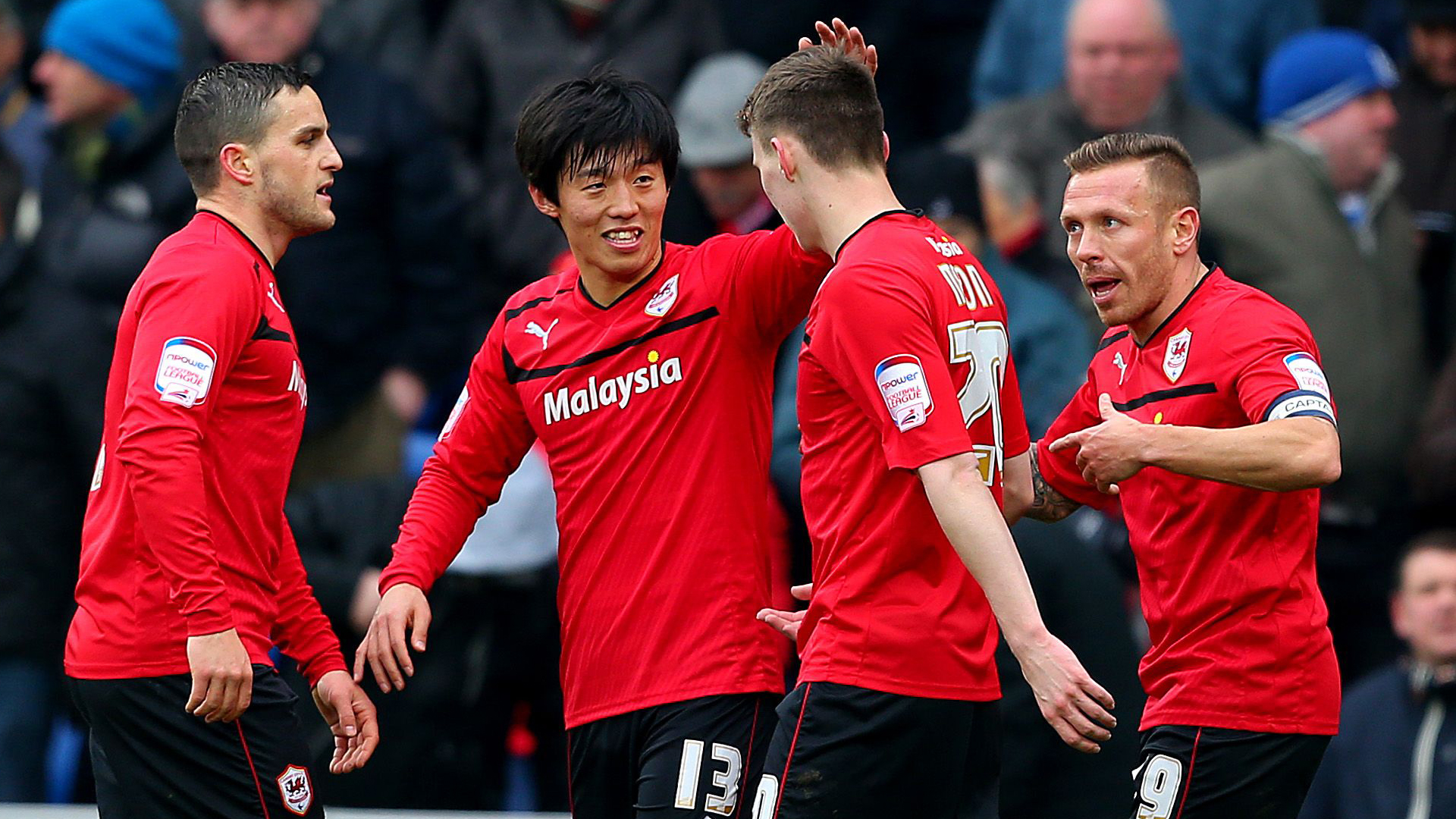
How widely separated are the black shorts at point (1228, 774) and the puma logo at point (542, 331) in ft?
5.40

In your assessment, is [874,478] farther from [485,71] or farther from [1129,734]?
[485,71]

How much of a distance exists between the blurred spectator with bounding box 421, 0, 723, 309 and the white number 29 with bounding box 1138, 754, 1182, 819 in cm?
443

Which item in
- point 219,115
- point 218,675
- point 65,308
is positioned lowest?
point 218,675

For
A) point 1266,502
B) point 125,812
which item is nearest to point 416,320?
point 125,812

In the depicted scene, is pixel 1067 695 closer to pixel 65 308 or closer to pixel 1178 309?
pixel 1178 309

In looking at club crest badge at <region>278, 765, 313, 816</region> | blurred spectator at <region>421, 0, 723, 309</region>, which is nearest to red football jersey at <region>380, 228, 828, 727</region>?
club crest badge at <region>278, 765, 313, 816</region>

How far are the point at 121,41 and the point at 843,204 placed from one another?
454cm

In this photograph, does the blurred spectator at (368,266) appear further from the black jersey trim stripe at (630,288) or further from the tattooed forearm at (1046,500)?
the tattooed forearm at (1046,500)

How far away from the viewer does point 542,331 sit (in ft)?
16.4

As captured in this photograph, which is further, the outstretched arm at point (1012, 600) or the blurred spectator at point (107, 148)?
the blurred spectator at point (107, 148)

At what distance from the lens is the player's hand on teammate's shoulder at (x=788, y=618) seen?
15.3 feet

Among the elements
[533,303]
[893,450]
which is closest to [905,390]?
[893,450]

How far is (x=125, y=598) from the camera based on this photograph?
475 cm

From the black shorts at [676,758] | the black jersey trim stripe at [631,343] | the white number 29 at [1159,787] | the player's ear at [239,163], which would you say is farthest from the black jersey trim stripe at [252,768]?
the white number 29 at [1159,787]
